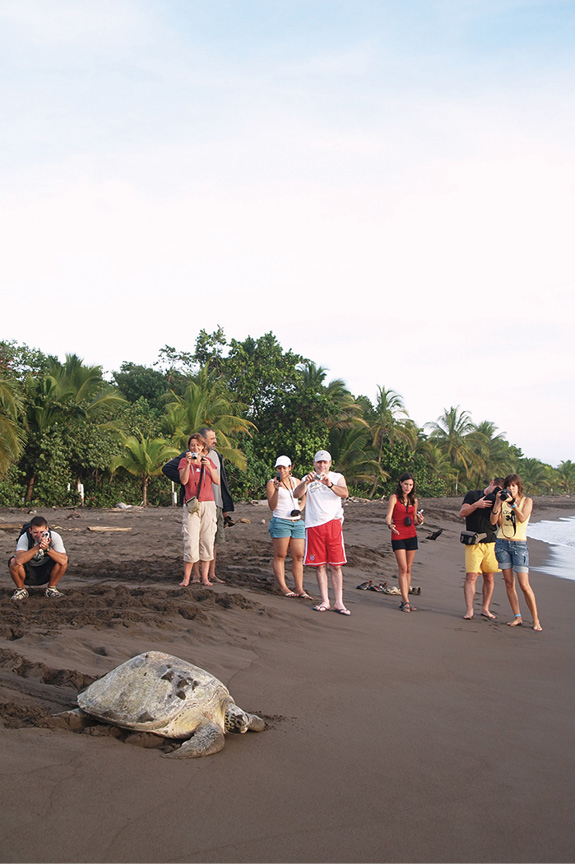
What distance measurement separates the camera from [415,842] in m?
2.37

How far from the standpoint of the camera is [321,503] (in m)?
6.33

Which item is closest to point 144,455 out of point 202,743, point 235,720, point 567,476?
point 235,720

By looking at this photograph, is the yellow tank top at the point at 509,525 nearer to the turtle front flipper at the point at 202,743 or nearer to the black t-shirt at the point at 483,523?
the black t-shirt at the point at 483,523

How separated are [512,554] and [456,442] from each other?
36.6m

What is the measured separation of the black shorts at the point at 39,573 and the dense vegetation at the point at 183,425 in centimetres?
863

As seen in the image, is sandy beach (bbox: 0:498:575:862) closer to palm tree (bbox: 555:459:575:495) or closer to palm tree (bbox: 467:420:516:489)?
palm tree (bbox: 467:420:516:489)

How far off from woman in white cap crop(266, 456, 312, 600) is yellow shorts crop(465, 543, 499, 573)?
5.35ft

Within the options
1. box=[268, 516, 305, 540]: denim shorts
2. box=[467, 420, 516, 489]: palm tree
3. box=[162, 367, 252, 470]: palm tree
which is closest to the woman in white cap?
box=[268, 516, 305, 540]: denim shorts

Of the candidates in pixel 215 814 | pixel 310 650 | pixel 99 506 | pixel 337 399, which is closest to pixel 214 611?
pixel 310 650

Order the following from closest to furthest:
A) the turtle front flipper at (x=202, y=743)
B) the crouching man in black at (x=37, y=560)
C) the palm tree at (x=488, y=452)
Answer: the turtle front flipper at (x=202, y=743), the crouching man in black at (x=37, y=560), the palm tree at (x=488, y=452)

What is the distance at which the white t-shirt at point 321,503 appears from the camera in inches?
249

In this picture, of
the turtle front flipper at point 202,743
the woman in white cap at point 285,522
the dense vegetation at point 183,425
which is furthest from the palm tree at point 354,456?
the turtle front flipper at point 202,743

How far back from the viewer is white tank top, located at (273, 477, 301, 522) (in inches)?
259

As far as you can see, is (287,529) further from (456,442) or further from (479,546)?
(456,442)
